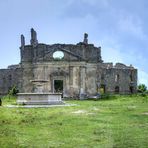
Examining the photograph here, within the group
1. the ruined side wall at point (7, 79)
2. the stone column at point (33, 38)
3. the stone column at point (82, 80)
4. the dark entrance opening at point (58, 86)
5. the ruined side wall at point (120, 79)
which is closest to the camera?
the stone column at point (82, 80)

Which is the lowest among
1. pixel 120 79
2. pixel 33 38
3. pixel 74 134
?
pixel 74 134

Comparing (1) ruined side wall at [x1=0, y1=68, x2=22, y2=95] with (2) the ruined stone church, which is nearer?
(2) the ruined stone church

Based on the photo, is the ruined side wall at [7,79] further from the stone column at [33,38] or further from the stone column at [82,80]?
the stone column at [82,80]

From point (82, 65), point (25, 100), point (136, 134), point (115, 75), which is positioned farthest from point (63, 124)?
point (115, 75)

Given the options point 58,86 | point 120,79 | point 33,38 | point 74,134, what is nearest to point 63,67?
point 58,86

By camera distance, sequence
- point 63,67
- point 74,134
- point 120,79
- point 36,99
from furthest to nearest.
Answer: point 120,79 → point 63,67 → point 36,99 → point 74,134

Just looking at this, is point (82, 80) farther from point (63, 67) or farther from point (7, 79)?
point (7, 79)

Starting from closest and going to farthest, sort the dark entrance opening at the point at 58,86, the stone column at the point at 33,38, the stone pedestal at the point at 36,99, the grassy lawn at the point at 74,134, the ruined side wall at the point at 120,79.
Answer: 1. the grassy lawn at the point at 74,134
2. the stone pedestal at the point at 36,99
3. the dark entrance opening at the point at 58,86
4. the stone column at the point at 33,38
5. the ruined side wall at the point at 120,79

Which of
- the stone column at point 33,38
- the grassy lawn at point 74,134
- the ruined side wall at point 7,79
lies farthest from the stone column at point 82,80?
the grassy lawn at point 74,134

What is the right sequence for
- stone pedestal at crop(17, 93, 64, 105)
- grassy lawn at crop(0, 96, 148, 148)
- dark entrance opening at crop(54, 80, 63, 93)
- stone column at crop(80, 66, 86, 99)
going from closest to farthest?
grassy lawn at crop(0, 96, 148, 148)
stone pedestal at crop(17, 93, 64, 105)
stone column at crop(80, 66, 86, 99)
dark entrance opening at crop(54, 80, 63, 93)

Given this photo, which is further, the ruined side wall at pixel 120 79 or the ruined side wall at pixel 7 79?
the ruined side wall at pixel 7 79

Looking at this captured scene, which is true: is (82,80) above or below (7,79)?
below

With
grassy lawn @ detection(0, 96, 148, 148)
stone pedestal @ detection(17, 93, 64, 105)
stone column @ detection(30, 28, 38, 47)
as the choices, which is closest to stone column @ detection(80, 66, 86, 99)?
stone column @ detection(30, 28, 38, 47)

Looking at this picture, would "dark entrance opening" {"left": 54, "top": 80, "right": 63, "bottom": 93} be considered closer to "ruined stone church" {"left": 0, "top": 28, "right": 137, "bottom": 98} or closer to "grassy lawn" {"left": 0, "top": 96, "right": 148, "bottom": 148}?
"ruined stone church" {"left": 0, "top": 28, "right": 137, "bottom": 98}
